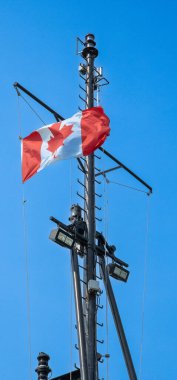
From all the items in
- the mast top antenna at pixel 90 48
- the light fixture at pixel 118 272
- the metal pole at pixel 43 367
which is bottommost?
the metal pole at pixel 43 367

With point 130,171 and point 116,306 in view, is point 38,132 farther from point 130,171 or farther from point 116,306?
point 116,306

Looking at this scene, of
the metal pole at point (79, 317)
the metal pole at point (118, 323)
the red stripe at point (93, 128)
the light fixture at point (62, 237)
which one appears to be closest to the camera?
the metal pole at point (79, 317)

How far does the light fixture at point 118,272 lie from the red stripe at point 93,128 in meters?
2.30

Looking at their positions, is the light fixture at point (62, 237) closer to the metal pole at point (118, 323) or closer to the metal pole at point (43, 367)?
the metal pole at point (118, 323)

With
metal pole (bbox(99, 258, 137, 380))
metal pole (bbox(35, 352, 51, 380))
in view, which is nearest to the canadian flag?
metal pole (bbox(99, 258, 137, 380))

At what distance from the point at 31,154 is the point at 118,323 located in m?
3.78

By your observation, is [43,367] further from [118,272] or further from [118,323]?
[118,272]

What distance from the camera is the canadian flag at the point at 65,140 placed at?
54.3 feet

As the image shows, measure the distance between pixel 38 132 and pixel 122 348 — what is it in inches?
186

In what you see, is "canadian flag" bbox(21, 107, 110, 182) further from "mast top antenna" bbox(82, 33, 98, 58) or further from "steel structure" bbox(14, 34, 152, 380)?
"mast top antenna" bbox(82, 33, 98, 58)

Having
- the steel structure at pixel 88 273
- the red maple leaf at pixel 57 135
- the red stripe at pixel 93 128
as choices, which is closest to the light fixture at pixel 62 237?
the steel structure at pixel 88 273

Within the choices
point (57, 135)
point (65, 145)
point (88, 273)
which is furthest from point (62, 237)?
point (57, 135)

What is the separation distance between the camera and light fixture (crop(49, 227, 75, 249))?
48.7 ft

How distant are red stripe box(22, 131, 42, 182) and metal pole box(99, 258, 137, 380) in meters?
2.20
